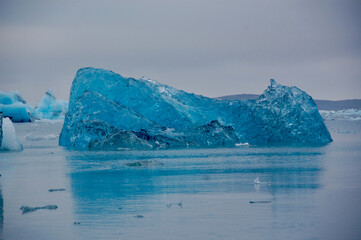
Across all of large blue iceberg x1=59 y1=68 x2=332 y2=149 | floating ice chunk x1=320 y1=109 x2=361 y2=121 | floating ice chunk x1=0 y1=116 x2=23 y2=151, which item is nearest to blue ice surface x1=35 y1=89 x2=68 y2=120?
floating ice chunk x1=320 y1=109 x2=361 y2=121

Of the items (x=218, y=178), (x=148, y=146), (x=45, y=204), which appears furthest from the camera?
(x=148, y=146)

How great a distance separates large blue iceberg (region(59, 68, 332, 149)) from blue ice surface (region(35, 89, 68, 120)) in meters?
48.3

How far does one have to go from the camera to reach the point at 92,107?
35344mm

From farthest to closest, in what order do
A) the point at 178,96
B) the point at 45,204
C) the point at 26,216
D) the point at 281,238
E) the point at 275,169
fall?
the point at 178,96 → the point at 275,169 → the point at 45,204 → the point at 26,216 → the point at 281,238

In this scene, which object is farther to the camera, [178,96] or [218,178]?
[178,96]

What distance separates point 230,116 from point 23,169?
17.6 m

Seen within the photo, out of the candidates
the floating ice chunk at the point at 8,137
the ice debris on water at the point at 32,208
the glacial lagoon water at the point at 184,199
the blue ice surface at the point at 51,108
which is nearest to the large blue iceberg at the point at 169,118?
the floating ice chunk at the point at 8,137

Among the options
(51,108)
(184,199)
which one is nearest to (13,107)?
(51,108)

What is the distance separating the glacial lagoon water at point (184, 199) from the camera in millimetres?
10734

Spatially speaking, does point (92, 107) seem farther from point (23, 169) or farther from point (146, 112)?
point (23, 169)

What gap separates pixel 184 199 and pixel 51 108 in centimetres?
7506

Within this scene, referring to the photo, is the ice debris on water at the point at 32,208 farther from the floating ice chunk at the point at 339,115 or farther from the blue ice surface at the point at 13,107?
the floating ice chunk at the point at 339,115

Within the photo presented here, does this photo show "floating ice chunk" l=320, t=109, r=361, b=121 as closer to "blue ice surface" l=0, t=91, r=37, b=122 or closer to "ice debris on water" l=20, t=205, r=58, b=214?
"blue ice surface" l=0, t=91, r=37, b=122

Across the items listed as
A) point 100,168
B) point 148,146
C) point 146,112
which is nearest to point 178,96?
point 146,112
